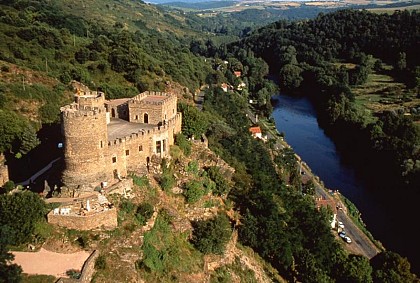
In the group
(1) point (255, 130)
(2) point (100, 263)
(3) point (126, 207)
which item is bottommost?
(1) point (255, 130)

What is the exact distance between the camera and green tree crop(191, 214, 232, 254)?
32.0 meters

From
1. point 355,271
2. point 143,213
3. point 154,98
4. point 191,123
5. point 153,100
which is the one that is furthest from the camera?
point 191,123

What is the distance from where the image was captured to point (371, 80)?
111812mm

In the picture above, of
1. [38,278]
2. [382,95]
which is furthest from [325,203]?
[382,95]

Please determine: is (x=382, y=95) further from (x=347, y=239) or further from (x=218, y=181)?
(x=218, y=181)

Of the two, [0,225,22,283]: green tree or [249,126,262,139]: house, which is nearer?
[0,225,22,283]: green tree

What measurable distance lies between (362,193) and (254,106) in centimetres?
4303

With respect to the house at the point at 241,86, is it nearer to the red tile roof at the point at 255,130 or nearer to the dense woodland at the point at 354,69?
the dense woodland at the point at 354,69

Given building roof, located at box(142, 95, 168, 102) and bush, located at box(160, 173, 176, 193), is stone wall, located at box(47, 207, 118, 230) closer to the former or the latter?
bush, located at box(160, 173, 176, 193)

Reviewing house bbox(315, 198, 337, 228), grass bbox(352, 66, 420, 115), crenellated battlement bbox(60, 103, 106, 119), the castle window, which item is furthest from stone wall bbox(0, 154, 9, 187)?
grass bbox(352, 66, 420, 115)

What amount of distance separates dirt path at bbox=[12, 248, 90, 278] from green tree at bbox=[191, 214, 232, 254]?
9271 mm

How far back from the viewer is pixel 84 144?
1112 inches

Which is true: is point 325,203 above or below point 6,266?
below

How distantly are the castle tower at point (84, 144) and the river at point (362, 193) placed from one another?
32711 millimetres
